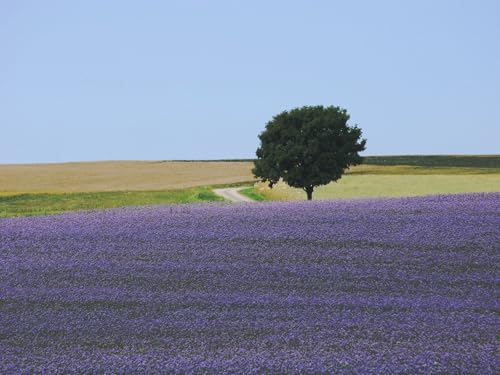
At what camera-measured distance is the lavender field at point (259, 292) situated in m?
9.20

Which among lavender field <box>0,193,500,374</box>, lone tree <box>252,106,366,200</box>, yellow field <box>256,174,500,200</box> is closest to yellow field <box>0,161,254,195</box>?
yellow field <box>256,174,500,200</box>

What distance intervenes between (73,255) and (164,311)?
130 inches

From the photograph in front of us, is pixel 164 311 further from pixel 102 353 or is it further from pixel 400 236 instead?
pixel 400 236

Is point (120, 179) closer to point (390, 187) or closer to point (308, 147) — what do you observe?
point (390, 187)

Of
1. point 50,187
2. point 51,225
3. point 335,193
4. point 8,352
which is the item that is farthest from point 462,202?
point 50,187

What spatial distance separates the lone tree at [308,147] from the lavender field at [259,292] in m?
26.0

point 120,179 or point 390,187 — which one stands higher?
point 120,179

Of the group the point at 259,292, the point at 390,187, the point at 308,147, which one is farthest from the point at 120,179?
the point at 259,292

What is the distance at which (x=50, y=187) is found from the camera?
59.5 meters

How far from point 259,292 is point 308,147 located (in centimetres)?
3104

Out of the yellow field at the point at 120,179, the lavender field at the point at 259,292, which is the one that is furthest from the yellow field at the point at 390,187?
the lavender field at the point at 259,292

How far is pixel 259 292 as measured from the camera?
11.4m

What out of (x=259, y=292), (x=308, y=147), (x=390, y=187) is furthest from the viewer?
(x=390, y=187)

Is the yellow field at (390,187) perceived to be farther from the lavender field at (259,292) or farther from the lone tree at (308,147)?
the lavender field at (259,292)
